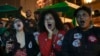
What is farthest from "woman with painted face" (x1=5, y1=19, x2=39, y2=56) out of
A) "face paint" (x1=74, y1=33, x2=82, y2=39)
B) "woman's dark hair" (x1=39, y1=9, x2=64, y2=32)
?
"face paint" (x1=74, y1=33, x2=82, y2=39)

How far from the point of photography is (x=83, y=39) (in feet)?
18.4

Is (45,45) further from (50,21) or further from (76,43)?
(76,43)

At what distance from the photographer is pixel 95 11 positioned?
15.7m

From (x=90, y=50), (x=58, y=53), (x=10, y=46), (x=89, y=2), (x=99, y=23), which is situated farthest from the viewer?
(x=89, y=2)

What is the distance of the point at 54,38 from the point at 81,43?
61cm

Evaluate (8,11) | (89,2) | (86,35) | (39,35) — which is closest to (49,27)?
(39,35)

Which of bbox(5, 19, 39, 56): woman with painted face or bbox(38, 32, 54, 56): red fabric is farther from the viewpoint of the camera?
bbox(5, 19, 39, 56): woman with painted face

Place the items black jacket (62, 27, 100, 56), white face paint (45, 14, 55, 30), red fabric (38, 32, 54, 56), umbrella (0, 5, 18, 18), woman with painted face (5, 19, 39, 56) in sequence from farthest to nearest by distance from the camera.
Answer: umbrella (0, 5, 18, 18), woman with painted face (5, 19, 39, 56), white face paint (45, 14, 55, 30), red fabric (38, 32, 54, 56), black jacket (62, 27, 100, 56)

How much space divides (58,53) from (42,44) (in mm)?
347

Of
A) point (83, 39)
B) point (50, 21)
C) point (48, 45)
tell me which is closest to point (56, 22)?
point (50, 21)

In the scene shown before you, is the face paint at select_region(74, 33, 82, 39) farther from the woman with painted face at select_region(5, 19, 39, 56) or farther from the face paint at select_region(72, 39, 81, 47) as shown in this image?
the woman with painted face at select_region(5, 19, 39, 56)

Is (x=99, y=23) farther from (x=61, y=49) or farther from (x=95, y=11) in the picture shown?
(x=61, y=49)

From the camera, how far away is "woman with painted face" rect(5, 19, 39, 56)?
6.44m

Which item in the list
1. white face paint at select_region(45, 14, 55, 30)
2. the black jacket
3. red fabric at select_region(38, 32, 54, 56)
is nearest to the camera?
the black jacket
